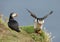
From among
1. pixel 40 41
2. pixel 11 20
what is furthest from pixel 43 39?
pixel 11 20

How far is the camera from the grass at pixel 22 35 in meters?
28.7

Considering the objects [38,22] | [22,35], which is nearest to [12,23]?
[22,35]

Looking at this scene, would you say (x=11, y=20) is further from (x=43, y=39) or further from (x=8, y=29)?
(x=43, y=39)

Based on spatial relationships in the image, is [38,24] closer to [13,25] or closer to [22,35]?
[22,35]

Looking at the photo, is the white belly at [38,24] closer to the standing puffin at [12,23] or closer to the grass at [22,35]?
the grass at [22,35]

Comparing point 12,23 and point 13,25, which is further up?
point 12,23

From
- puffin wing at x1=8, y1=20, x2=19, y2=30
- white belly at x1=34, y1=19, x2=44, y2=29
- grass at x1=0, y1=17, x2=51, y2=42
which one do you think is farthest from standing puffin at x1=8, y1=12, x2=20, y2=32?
white belly at x1=34, y1=19, x2=44, y2=29

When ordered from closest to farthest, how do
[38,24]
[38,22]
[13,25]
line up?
1. [13,25]
2. [38,22]
3. [38,24]

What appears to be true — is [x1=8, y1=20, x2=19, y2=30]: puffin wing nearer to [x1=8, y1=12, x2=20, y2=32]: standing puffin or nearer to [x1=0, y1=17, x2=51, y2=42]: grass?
[x1=8, y1=12, x2=20, y2=32]: standing puffin

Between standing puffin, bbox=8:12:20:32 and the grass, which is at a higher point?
standing puffin, bbox=8:12:20:32

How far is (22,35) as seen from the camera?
1205 inches

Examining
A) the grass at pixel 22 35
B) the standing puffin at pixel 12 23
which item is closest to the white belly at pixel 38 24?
the grass at pixel 22 35

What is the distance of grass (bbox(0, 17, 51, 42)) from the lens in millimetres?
28720

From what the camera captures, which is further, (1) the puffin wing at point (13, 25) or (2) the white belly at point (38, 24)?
(2) the white belly at point (38, 24)
